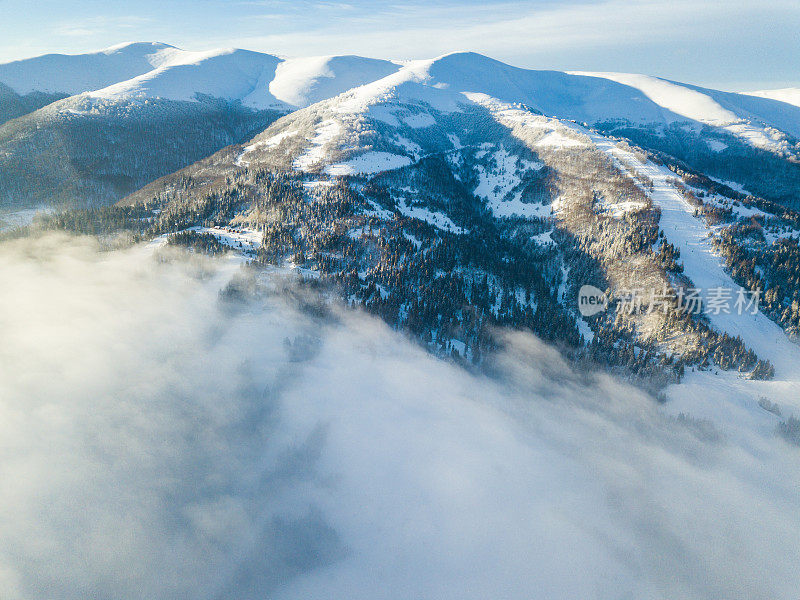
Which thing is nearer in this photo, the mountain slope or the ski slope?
the ski slope

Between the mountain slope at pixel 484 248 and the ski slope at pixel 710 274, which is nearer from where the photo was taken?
the ski slope at pixel 710 274

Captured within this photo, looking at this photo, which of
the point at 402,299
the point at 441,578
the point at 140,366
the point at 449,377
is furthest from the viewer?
the point at 402,299

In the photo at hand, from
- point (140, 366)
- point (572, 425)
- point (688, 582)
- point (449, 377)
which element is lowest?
point (688, 582)

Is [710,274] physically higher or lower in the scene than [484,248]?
lower

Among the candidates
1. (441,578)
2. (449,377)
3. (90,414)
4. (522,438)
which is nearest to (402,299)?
(449,377)

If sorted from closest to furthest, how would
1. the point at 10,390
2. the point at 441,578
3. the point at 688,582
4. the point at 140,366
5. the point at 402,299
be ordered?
1. the point at 441,578
2. the point at 688,582
3. the point at 10,390
4. the point at 140,366
5. the point at 402,299

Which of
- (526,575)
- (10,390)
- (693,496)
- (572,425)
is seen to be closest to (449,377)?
(572,425)

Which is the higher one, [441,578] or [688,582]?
[441,578]

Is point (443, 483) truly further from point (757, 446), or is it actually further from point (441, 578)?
point (757, 446)

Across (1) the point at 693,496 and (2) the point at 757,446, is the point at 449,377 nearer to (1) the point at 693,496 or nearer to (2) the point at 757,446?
(1) the point at 693,496

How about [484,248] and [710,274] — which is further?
[484,248]

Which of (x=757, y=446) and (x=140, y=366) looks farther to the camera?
(x=140, y=366)
